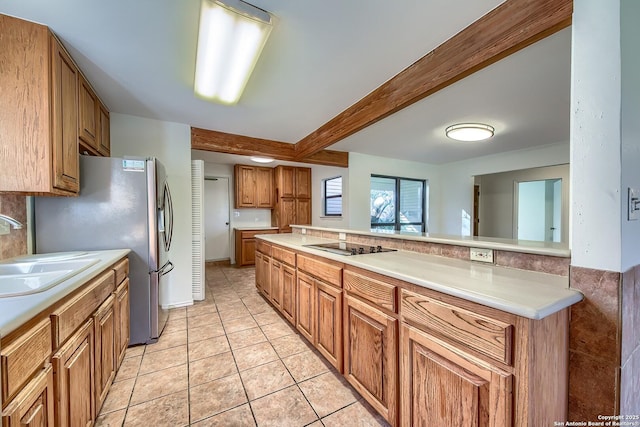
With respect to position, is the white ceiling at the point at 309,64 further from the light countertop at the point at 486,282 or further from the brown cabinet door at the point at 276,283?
the brown cabinet door at the point at 276,283

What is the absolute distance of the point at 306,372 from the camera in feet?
5.84

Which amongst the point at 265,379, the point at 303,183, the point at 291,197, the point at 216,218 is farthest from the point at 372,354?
the point at 216,218

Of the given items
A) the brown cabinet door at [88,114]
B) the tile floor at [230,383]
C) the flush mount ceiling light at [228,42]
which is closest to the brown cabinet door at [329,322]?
the tile floor at [230,383]

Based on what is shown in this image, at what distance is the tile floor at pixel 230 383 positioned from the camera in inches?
54.5

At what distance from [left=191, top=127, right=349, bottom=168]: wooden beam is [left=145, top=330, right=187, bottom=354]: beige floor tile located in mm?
2160

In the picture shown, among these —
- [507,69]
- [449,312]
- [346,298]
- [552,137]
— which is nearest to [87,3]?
[346,298]

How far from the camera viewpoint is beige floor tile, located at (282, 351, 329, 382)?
5.76 feet

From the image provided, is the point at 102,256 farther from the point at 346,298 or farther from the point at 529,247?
the point at 529,247

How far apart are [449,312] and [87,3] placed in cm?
232

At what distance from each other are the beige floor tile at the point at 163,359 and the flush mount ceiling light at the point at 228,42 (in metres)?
2.25

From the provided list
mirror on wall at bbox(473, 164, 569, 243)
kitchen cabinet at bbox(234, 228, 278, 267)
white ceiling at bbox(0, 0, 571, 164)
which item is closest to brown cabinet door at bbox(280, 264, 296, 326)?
white ceiling at bbox(0, 0, 571, 164)

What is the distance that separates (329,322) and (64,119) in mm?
2270

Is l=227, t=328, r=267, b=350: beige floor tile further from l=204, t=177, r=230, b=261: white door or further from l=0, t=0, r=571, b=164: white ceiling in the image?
l=204, t=177, r=230, b=261: white door

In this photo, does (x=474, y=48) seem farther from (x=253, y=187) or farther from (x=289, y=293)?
(x=253, y=187)
